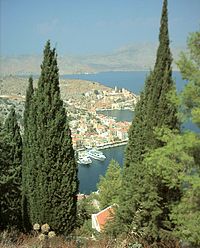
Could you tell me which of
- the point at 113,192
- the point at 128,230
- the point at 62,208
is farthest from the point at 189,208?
the point at 113,192

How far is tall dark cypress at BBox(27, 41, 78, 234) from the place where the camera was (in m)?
8.90

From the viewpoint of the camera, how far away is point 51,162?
8.93 metres

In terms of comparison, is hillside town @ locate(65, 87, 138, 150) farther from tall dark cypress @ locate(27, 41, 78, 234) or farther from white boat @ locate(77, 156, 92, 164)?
tall dark cypress @ locate(27, 41, 78, 234)

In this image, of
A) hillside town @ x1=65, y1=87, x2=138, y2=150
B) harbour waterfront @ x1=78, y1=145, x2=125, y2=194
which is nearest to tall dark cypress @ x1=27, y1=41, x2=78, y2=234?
hillside town @ x1=65, y1=87, x2=138, y2=150

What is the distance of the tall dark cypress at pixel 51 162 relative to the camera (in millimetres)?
8898

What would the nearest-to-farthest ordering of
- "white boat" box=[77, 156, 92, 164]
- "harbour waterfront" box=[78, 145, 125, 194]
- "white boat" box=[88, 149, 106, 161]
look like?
"harbour waterfront" box=[78, 145, 125, 194]
"white boat" box=[77, 156, 92, 164]
"white boat" box=[88, 149, 106, 161]

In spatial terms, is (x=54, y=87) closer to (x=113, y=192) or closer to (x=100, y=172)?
(x=113, y=192)

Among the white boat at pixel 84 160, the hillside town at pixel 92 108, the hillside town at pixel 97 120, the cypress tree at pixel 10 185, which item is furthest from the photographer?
the hillside town at pixel 97 120

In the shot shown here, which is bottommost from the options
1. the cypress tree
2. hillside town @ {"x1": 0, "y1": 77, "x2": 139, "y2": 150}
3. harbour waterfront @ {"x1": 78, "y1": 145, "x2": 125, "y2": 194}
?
harbour waterfront @ {"x1": 78, "y1": 145, "x2": 125, "y2": 194}

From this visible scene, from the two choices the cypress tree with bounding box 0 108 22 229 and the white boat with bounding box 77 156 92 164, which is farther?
the white boat with bounding box 77 156 92 164

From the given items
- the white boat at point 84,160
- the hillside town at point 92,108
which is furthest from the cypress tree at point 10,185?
the white boat at point 84,160

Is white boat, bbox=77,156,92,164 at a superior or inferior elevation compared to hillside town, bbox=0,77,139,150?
inferior

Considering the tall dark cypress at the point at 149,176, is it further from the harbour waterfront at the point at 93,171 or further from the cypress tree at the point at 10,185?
the harbour waterfront at the point at 93,171

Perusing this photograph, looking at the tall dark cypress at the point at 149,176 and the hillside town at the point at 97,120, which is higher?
the tall dark cypress at the point at 149,176
